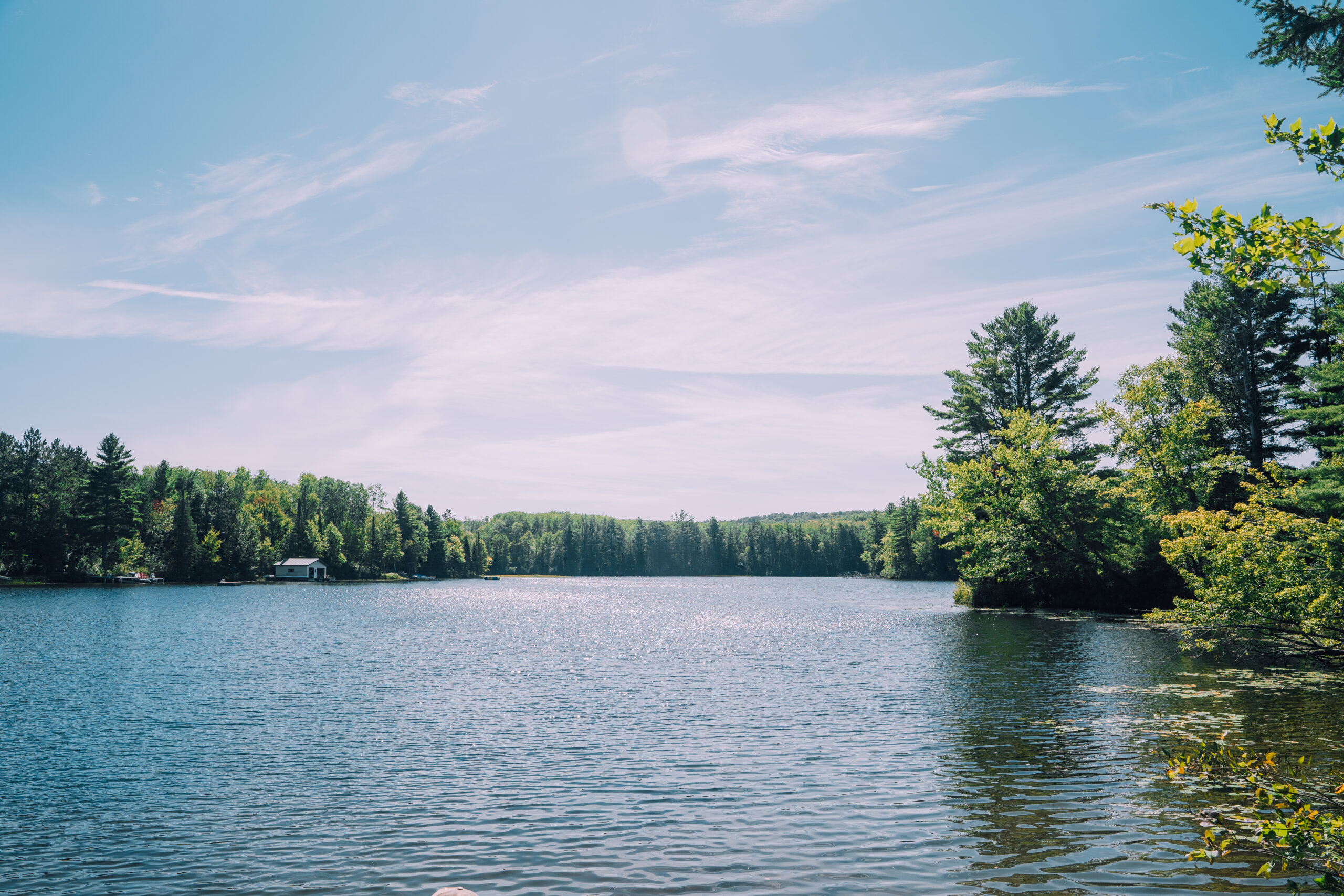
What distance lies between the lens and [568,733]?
21328mm

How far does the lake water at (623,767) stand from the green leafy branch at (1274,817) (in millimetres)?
686

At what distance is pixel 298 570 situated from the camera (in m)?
149

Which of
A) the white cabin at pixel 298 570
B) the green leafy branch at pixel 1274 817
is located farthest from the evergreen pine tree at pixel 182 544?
the green leafy branch at pixel 1274 817

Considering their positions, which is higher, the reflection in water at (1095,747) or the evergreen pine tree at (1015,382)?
the evergreen pine tree at (1015,382)

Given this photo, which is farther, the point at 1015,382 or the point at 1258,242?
the point at 1015,382

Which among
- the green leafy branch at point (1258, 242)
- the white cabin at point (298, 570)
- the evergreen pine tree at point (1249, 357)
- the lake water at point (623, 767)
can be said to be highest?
the evergreen pine tree at point (1249, 357)

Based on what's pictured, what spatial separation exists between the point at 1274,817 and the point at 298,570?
522 ft

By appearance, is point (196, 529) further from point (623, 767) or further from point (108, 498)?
point (623, 767)

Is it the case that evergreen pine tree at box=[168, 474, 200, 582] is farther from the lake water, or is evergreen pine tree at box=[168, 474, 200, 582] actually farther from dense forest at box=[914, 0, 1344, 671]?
dense forest at box=[914, 0, 1344, 671]

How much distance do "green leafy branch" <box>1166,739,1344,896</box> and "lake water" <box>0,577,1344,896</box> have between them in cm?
69

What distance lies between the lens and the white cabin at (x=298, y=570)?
489ft

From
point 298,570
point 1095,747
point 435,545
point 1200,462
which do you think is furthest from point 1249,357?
point 435,545

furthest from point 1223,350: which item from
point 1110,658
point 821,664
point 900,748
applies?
point 900,748

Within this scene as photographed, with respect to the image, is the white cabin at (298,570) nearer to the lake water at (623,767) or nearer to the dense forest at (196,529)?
the dense forest at (196,529)
